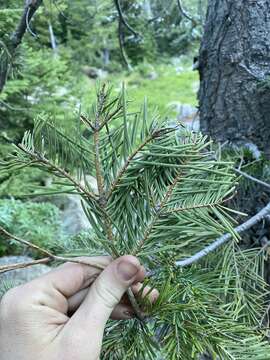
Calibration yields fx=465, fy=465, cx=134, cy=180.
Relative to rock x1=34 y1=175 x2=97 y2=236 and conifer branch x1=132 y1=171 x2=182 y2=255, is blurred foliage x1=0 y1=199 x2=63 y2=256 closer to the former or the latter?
rock x1=34 y1=175 x2=97 y2=236

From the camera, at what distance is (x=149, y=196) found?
44 centimetres

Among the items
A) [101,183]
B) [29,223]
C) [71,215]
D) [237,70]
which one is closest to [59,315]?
A: [101,183]

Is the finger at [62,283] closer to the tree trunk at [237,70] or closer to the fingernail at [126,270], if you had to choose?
the fingernail at [126,270]

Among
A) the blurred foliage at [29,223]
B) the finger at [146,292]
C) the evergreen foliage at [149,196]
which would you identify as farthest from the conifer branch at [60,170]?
the blurred foliage at [29,223]

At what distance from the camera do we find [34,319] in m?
0.44

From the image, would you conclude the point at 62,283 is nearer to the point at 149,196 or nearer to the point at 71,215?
the point at 149,196

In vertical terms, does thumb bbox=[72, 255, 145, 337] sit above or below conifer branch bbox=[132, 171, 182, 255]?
below

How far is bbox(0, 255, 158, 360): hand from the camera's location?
0.42 meters

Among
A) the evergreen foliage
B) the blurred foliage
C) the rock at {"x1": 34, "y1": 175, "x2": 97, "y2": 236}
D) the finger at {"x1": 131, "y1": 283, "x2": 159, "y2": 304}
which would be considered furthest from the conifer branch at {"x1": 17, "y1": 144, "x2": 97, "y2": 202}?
the rock at {"x1": 34, "y1": 175, "x2": 97, "y2": 236}

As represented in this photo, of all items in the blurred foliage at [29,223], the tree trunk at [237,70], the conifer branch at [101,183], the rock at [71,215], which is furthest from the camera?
the rock at [71,215]

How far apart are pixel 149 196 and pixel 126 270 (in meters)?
0.07

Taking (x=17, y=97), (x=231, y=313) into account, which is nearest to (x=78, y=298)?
(x=231, y=313)

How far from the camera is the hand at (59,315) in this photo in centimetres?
42

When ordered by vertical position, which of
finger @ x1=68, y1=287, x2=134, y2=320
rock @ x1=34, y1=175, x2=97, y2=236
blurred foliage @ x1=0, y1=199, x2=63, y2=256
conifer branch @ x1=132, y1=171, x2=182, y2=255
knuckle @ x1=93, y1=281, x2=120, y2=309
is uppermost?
conifer branch @ x1=132, y1=171, x2=182, y2=255
